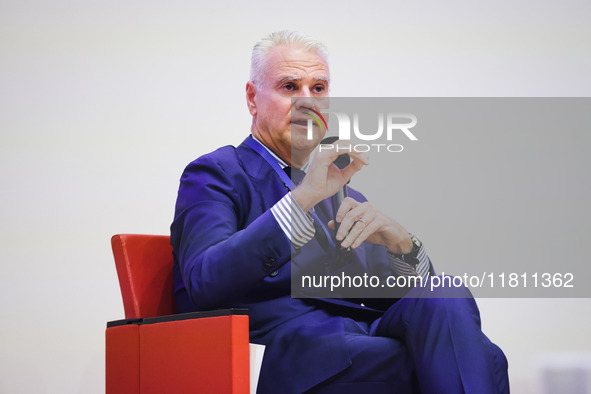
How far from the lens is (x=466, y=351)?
1375 millimetres

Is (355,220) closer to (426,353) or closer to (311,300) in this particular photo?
(311,300)

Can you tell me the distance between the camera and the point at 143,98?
275cm

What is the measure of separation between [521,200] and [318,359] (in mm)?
748

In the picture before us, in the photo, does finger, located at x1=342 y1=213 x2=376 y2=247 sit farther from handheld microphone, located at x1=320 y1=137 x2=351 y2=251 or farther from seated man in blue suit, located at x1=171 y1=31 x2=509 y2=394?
handheld microphone, located at x1=320 y1=137 x2=351 y2=251

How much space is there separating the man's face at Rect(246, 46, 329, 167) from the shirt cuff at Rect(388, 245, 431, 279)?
1.33 feet

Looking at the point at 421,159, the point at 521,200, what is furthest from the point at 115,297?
the point at 521,200

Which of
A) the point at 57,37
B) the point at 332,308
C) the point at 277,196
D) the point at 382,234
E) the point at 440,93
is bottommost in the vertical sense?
the point at 332,308

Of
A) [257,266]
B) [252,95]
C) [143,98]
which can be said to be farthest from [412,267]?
[143,98]

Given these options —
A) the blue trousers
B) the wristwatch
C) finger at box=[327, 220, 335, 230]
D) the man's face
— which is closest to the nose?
the man's face

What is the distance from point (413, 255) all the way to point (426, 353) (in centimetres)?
39

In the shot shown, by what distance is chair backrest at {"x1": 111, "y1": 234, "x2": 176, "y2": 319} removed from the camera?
181 centimetres

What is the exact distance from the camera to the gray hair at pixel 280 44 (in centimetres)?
198

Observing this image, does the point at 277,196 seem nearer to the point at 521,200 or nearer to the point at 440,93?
the point at 521,200

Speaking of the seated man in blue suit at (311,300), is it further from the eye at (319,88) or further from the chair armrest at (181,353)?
the eye at (319,88)
